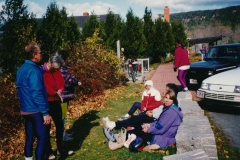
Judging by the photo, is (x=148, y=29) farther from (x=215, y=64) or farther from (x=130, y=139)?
(x=130, y=139)

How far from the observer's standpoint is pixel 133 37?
2275 centimetres

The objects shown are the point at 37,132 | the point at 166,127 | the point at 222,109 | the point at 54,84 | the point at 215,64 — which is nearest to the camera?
the point at 37,132

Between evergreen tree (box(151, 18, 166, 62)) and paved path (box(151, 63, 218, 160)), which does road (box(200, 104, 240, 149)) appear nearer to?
paved path (box(151, 63, 218, 160))

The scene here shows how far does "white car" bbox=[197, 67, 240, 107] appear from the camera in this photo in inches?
252

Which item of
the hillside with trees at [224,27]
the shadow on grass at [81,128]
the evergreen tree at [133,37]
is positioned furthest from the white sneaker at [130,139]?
the hillside with trees at [224,27]

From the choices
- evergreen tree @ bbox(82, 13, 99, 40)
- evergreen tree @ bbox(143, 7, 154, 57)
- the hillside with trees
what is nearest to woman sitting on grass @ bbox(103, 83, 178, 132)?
evergreen tree @ bbox(82, 13, 99, 40)

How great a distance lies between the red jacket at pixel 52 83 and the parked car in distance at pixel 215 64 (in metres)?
6.87

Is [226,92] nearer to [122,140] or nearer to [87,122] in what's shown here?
[122,140]

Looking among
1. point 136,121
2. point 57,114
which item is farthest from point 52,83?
point 136,121

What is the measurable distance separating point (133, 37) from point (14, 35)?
14790 mm

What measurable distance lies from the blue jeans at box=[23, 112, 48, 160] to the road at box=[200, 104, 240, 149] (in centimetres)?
388

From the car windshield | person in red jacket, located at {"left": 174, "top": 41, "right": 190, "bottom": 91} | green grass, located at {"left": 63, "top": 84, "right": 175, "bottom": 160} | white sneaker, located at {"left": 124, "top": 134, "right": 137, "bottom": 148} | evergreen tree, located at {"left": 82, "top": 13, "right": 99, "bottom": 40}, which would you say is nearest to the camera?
green grass, located at {"left": 63, "top": 84, "right": 175, "bottom": 160}

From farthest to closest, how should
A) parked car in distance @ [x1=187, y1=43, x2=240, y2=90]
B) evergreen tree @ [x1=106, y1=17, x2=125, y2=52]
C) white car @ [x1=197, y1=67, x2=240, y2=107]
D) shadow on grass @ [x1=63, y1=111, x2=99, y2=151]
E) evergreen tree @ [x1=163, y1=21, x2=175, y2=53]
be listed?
evergreen tree @ [x1=163, y1=21, x2=175, y2=53] < evergreen tree @ [x1=106, y1=17, x2=125, y2=52] < parked car in distance @ [x1=187, y1=43, x2=240, y2=90] < white car @ [x1=197, y1=67, x2=240, y2=107] < shadow on grass @ [x1=63, y1=111, x2=99, y2=151]

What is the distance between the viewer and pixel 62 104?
14.6 feet
